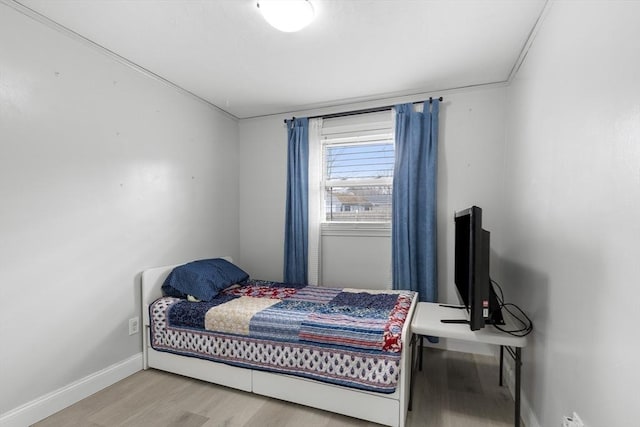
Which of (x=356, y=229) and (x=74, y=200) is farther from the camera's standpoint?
(x=356, y=229)

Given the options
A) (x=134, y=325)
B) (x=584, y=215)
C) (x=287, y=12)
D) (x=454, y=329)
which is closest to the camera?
(x=584, y=215)

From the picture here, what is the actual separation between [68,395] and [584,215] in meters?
3.08

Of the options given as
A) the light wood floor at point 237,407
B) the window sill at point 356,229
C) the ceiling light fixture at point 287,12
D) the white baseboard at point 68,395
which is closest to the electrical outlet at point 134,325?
the white baseboard at point 68,395

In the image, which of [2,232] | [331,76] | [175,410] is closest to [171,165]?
[2,232]

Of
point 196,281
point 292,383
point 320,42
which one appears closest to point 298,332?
point 292,383

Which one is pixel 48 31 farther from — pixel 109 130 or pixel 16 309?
pixel 16 309

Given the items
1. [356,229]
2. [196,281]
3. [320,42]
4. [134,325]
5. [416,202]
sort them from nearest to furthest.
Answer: [320,42], [134,325], [196,281], [416,202], [356,229]

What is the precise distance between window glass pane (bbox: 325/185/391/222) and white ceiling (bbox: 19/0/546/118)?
3.26 ft

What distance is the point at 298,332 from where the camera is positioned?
1.94m

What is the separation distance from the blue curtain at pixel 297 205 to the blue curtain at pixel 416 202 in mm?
981

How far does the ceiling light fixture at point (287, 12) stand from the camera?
1.60 meters

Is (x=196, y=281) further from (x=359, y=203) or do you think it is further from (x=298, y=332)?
(x=359, y=203)

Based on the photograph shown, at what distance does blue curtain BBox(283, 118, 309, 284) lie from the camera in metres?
→ 3.21

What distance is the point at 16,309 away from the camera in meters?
1.69
